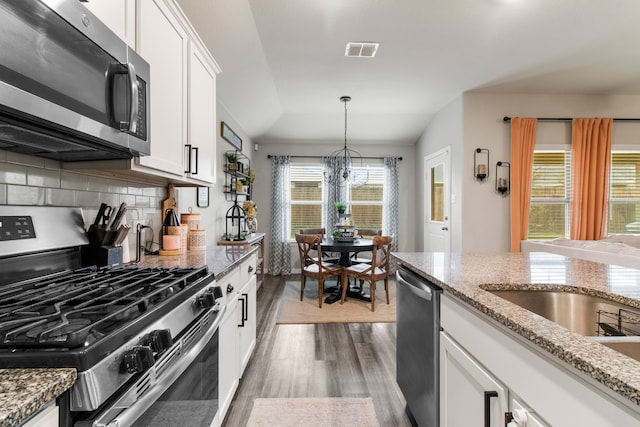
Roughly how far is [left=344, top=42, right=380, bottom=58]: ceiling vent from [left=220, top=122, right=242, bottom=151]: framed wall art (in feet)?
5.38

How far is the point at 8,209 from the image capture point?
1.08 meters

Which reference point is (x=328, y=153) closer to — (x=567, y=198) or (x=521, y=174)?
(x=521, y=174)

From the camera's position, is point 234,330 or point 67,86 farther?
point 234,330

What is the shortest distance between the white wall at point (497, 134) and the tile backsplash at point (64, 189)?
142 inches

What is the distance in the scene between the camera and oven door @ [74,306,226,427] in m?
0.69

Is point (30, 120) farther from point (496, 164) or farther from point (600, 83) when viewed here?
point (600, 83)

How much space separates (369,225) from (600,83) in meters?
3.70

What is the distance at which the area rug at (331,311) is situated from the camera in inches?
131

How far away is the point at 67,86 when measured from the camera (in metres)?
0.89

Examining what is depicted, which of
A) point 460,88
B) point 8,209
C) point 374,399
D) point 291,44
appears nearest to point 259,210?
point 291,44

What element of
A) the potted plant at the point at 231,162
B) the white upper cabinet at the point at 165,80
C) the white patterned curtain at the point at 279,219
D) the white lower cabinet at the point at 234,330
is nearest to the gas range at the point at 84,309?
the white lower cabinet at the point at 234,330

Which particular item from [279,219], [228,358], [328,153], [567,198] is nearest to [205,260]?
[228,358]

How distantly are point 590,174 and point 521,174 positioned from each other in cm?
92

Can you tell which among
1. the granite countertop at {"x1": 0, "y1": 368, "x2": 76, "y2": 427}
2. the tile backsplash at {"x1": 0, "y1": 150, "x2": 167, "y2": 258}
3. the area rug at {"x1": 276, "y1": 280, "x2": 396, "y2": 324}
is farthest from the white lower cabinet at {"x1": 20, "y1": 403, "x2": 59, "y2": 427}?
the area rug at {"x1": 276, "y1": 280, "x2": 396, "y2": 324}
